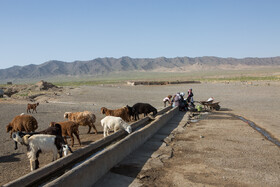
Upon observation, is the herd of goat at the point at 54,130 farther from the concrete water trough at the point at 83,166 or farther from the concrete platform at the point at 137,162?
the concrete platform at the point at 137,162

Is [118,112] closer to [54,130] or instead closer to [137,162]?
[54,130]

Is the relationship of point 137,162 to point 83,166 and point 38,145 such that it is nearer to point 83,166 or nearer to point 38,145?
point 83,166

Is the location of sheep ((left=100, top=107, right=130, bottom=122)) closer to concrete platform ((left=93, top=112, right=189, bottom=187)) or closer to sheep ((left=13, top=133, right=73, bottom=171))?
concrete platform ((left=93, top=112, right=189, bottom=187))

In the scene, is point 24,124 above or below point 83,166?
above

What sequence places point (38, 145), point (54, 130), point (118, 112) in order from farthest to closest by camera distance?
point (118, 112), point (54, 130), point (38, 145)

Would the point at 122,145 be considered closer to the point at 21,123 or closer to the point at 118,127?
the point at 118,127

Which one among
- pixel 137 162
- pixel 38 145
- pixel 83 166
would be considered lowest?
pixel 137 162

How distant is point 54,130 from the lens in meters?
7.75

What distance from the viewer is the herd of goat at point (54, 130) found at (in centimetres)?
631

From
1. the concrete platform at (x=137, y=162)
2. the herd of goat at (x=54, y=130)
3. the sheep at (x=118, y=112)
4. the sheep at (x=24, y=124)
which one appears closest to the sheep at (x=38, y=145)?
the herd of goat at (x=54, y=130)

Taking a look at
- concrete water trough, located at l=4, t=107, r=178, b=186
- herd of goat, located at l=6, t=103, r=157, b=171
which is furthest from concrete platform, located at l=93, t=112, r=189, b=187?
herd of goat, located at l=6, t=103, r=157, b=171

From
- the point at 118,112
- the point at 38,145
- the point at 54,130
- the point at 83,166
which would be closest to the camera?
the point at 83,166

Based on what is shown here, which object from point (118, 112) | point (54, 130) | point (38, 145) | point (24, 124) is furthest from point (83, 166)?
point (118, 112)

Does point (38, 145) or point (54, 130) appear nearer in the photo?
point (38, 145)
